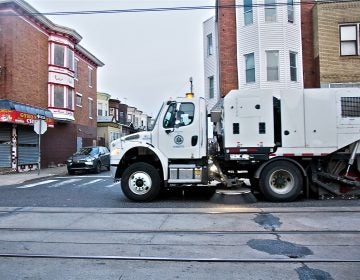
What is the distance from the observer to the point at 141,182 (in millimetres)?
11492

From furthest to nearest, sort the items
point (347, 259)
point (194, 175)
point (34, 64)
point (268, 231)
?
point (34, 64)
point (194, 175)
point (268, 231)
point (347, 259)

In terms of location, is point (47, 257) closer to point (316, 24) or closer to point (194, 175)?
point (194, 175)

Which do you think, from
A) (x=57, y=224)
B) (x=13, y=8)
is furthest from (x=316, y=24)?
(x=57, y=224)

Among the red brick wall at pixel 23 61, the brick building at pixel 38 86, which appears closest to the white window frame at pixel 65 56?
the brick building at pixel 38 86

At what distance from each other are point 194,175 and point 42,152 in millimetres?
18938

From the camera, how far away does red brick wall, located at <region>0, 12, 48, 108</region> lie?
933 inches

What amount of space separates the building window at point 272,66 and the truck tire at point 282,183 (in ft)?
40.5

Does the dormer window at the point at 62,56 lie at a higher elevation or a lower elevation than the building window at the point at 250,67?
higher

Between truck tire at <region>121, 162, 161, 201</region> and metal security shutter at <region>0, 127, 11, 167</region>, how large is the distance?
14.4 m

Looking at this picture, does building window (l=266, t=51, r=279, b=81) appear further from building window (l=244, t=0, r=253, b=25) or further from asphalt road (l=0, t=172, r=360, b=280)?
asphalt road (l=0, t=172, r=360, b=280)

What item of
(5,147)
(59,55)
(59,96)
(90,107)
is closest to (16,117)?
(5,147)

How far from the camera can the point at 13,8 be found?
24.1 meters

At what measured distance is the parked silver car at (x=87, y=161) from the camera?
23.5 m

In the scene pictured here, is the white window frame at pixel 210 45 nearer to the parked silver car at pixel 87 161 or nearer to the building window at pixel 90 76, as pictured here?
the parked silver car at pixel 87 161
